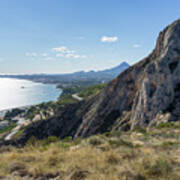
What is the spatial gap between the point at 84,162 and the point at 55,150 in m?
1.44

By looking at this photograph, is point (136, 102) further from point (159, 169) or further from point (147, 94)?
point (159, 169)

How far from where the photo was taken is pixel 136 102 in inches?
822

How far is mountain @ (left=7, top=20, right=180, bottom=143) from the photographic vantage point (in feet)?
54.0

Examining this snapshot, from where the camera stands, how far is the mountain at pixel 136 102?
1647 cm

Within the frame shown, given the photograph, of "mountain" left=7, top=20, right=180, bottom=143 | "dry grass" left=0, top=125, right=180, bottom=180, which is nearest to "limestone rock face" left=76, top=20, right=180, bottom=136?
"mountain" left=7, top=20, right=180, bottom=143

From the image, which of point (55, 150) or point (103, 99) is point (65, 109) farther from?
point (55, 150)

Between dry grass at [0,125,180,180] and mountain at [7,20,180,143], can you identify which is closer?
dry grass at [0,125,180,180]

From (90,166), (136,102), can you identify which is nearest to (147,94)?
(136,102)

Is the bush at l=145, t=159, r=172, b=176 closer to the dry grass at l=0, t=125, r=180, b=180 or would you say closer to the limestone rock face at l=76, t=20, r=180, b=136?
the dry grass at l=0, t=125, r=180, b=180

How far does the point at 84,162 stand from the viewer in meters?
3.66

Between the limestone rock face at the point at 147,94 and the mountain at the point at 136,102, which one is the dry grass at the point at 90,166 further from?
the limestone rock face at the point at 147,94

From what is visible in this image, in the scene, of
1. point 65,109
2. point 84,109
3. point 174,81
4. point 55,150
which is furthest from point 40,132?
point 55,150

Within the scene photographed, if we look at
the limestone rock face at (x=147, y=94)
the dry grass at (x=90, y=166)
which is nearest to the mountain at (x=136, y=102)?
the limestone rock face at (x=147, y=94)

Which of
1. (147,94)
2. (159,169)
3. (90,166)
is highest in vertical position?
(147,94)
